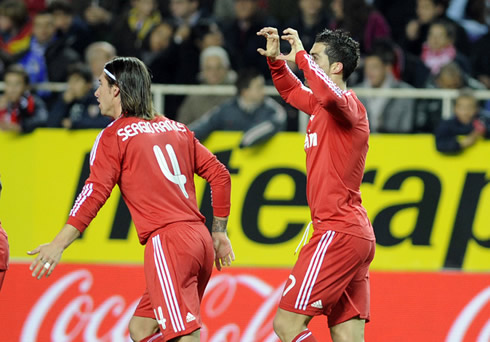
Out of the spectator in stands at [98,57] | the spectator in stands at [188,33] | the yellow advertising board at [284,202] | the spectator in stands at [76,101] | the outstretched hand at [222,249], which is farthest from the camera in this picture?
the spectator in stands at [188,33]

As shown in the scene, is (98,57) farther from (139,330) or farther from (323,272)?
(323,272)

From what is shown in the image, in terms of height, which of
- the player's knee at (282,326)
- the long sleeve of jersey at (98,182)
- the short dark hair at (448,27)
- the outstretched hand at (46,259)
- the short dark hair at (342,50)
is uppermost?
the short dark hair at (342,50)

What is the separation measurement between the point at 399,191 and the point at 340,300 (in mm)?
3489

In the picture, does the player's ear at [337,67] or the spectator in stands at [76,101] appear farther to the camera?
the spectator in stands at [76,101]

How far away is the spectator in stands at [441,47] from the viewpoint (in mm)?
10148

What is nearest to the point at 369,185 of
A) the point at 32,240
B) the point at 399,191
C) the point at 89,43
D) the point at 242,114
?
the point at 399,191

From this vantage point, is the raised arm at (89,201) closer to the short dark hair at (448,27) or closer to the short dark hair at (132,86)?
the short dark hair at (132,86)

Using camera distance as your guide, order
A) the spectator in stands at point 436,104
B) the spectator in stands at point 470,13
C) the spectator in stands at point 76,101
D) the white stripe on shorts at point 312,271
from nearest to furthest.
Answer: the white stripe on shorts at point 312,271 → the spectator in stands at point 76,101 → the spectator in stands at point 436,104 → the spectator in stands at point 470,13

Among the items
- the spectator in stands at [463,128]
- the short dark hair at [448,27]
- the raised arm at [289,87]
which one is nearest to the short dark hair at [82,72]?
the spectator in stands at [463,128]

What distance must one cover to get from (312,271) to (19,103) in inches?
202

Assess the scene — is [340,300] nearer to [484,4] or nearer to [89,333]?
[89,333]

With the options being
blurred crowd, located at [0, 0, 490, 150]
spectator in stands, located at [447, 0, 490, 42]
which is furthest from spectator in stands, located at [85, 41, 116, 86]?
spectator in stands, located at [447, 0, 490, 42]

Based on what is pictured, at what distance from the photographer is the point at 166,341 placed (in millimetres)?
5164

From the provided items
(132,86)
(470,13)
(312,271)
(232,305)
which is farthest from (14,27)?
(312,271)
